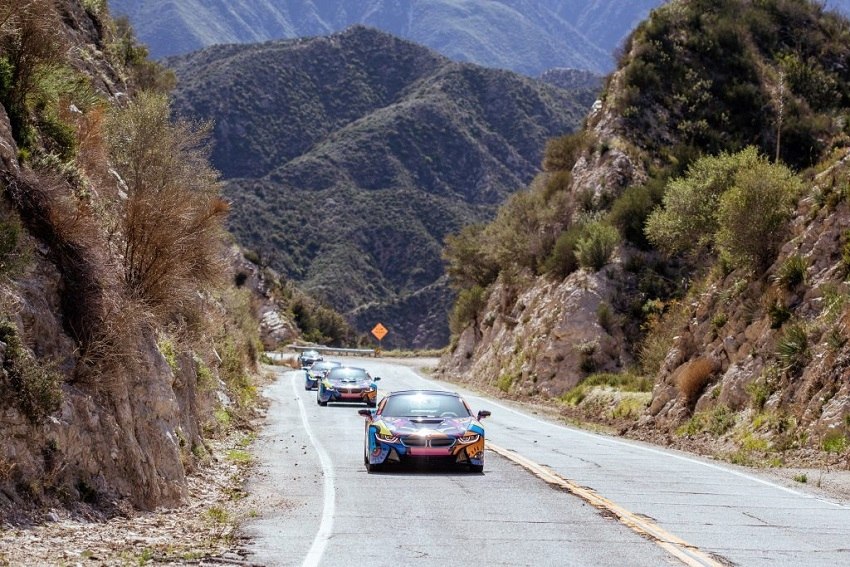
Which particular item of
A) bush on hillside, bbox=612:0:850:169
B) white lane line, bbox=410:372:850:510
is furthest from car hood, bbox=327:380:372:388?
bush on hillside, bbox=612:0:850:169

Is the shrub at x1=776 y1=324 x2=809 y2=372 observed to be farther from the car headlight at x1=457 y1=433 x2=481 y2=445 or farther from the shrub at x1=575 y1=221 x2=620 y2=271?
the shrub at x1=575 y1=221 x2=620 y2=271

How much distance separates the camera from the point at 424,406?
670 inches

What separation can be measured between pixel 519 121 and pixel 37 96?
11638 centimetres

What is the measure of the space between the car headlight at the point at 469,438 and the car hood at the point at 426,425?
72 millimetres

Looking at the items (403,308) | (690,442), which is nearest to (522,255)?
(690,442)

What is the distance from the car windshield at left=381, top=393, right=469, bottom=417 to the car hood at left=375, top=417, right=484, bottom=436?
0.33 meters

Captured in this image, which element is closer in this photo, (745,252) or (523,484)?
(523,484)

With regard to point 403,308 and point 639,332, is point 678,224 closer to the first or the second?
point 639,332

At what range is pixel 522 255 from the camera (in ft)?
164

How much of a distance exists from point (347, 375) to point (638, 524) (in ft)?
77.7

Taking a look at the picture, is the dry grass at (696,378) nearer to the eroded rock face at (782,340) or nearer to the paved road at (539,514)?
the eroded rock face at (782,340)

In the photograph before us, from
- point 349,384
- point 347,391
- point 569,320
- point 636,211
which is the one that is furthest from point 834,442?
point 636,211

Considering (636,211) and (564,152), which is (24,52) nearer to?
(636,211)

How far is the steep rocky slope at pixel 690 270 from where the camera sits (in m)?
22.5
